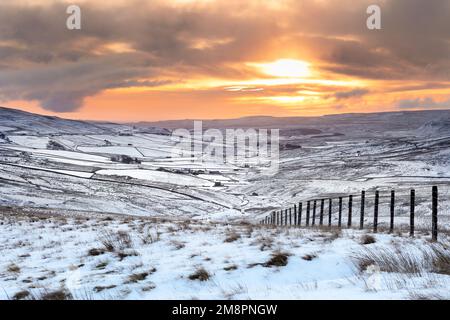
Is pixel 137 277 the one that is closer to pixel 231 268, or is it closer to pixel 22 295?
pixel 231 268

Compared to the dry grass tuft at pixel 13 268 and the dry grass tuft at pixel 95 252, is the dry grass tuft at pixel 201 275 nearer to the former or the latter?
the dry grass tuft at pixel 95 252

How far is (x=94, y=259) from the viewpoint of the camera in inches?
371

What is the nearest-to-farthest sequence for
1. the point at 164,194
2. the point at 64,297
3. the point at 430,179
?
the point at 64,297
the point at 164,194
the point at 430,179

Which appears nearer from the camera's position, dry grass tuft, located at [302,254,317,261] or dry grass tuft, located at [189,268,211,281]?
dry grass tuft, located at [189,268,211,281]

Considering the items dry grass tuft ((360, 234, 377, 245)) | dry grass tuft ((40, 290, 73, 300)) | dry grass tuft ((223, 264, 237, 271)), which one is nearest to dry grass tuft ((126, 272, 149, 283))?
dry grass tuft ((40, 290, 73, 300))

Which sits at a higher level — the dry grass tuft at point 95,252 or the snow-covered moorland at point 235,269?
the snow-covered moorland at point 235,269

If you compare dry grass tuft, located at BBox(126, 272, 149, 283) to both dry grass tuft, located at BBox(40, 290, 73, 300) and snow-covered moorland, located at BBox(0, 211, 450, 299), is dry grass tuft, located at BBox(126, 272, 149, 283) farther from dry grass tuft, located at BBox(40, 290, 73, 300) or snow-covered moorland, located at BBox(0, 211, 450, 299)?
dry grass tuft, located at BBox(40, 290, 73, 300)

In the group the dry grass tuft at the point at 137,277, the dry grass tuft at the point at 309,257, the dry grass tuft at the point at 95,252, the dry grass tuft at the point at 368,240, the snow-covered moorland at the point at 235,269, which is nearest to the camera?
the snow-covered moorland at the point at 235,269

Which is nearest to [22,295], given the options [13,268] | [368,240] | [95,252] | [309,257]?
[13,268]

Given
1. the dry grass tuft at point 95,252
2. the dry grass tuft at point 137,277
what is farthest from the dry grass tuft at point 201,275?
the dry grass tuft at point 95,252
